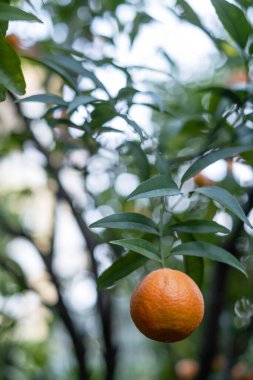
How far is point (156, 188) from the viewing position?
1.91ft

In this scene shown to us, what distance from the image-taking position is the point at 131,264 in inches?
25.4

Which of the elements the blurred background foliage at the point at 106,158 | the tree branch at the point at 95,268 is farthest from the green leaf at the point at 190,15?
the tree branch at the point at 95,268

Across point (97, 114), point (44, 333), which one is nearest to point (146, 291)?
→ point (97, 114)

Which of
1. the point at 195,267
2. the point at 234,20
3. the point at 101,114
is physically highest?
the point at 234,20

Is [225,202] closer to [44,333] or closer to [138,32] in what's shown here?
[138,32]

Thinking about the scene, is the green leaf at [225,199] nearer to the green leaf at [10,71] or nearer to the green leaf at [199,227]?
the green leaf at [199,227]

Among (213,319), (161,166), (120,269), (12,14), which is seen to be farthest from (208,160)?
(213,319)

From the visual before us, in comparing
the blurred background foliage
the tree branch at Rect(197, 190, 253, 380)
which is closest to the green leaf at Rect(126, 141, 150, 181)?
the blurred background foliage

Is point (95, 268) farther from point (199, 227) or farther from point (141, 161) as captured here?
point (199, 227)

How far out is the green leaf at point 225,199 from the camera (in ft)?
1.86

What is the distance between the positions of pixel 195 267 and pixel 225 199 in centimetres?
15

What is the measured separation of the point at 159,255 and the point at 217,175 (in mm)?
547

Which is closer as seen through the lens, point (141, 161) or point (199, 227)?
point (199, 227)

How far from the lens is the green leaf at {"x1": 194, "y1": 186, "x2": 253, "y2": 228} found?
1.86ft
